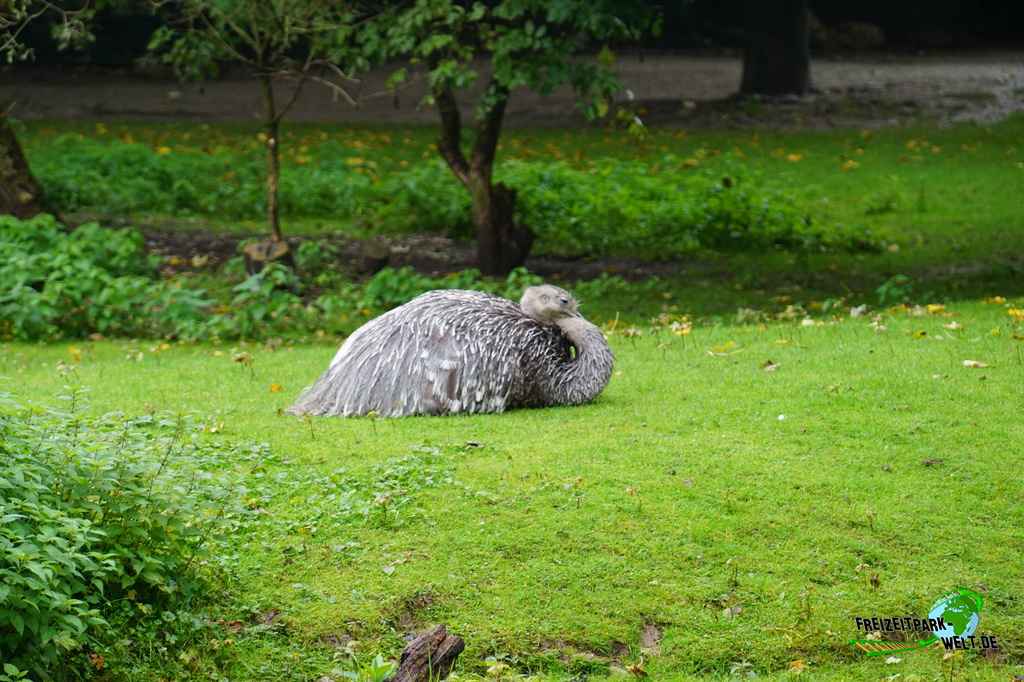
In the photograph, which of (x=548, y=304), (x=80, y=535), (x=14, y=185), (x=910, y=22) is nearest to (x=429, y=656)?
(x=80, y=535)

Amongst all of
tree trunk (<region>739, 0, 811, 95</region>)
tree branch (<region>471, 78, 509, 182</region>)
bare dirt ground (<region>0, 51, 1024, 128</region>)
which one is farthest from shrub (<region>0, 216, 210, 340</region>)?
tree trunk (<region>739, 0, 811, 95</region>)

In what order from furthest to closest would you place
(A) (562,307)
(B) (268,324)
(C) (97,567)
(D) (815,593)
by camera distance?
1. (B) (268,324)
2. (A) (562,307)
3. (D) (815,593)
4. (C) (97,567)

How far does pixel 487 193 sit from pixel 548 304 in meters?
5.23

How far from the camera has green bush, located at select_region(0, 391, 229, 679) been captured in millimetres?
4754

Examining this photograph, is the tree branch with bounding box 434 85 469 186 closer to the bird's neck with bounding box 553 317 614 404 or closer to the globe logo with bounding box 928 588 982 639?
the bird's neck with bounding box 553 317 614 404

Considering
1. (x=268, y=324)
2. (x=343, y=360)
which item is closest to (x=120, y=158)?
(x=268, y=324)

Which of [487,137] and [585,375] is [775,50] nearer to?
[487,137]

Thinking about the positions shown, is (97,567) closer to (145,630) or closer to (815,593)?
(145,630)

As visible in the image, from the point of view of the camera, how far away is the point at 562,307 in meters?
8.55

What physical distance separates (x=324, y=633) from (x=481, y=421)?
241 cm

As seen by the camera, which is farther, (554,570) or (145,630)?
(554,570)

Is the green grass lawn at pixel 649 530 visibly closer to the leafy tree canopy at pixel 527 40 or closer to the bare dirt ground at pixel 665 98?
the leafy tree canopy at pixel 527 40

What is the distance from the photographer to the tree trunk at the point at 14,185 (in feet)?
44.7

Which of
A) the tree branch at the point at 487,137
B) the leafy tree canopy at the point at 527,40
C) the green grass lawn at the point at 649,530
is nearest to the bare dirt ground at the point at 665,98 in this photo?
the tree branch at the point at 487,137
